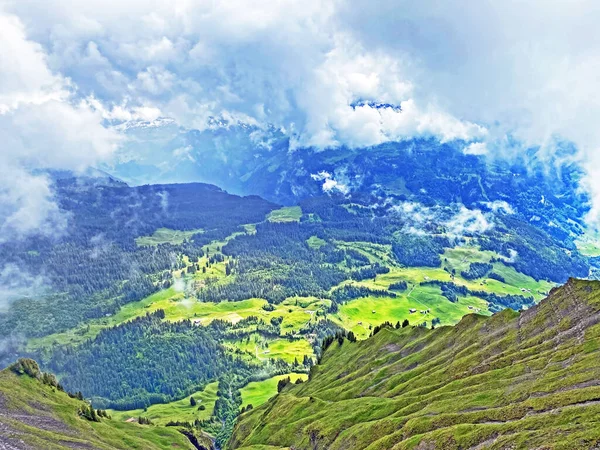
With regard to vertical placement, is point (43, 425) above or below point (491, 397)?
above

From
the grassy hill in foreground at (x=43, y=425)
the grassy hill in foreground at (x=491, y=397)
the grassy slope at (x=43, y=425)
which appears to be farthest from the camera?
the grassy slope at (x=43, y=425)

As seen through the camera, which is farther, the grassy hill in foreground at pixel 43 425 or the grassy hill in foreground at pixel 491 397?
the grassy hill in foreground at pixel 43 425

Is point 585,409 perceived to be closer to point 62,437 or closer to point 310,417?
point 310,417

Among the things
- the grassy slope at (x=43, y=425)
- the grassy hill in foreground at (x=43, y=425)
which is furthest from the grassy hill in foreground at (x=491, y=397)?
the grassy slope at (x=43, y=425)

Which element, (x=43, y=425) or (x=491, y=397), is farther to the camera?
(x=43, y=425)

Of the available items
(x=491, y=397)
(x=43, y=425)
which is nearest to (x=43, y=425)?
(x=43, y=425)

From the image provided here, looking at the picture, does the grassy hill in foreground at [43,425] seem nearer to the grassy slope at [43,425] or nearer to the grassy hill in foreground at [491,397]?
the grassy slope at [43,425]

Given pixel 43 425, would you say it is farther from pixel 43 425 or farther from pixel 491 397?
pixel 491 397

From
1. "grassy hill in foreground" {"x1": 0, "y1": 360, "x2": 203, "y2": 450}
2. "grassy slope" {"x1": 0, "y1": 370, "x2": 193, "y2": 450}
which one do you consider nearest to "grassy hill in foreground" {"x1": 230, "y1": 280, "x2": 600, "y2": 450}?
"grassy hill in foreground" {"x1": 0, "y1": 360, "x2": 203, "y2": 450}
